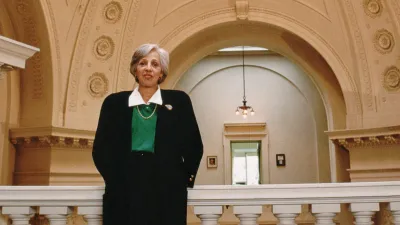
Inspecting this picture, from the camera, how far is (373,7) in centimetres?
1163

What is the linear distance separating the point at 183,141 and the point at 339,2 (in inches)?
391

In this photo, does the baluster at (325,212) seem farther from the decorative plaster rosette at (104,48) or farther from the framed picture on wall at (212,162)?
the framed picture on wall at (212,162)

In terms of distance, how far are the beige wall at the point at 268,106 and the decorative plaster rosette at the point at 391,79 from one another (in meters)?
6.07

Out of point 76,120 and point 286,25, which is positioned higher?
point 286,25

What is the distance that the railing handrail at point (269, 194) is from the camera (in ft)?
10.2

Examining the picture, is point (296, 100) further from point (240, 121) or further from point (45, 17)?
point (45, 17)

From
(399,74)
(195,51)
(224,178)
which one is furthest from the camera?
(224,178)

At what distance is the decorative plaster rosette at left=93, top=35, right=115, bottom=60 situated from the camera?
11.7m

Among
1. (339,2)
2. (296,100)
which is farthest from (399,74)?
(296,100)

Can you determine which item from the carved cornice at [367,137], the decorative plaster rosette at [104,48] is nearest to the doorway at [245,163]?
the carved cornice at [367,137]

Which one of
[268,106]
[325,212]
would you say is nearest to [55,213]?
[325,212]

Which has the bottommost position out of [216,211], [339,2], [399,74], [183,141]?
[216,211]

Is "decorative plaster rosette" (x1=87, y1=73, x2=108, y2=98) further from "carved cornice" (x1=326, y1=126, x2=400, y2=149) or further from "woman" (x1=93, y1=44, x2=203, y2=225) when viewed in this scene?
"woman" (x1=93, y1=44, x2=203, y2=225)

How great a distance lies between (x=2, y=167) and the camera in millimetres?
10719
